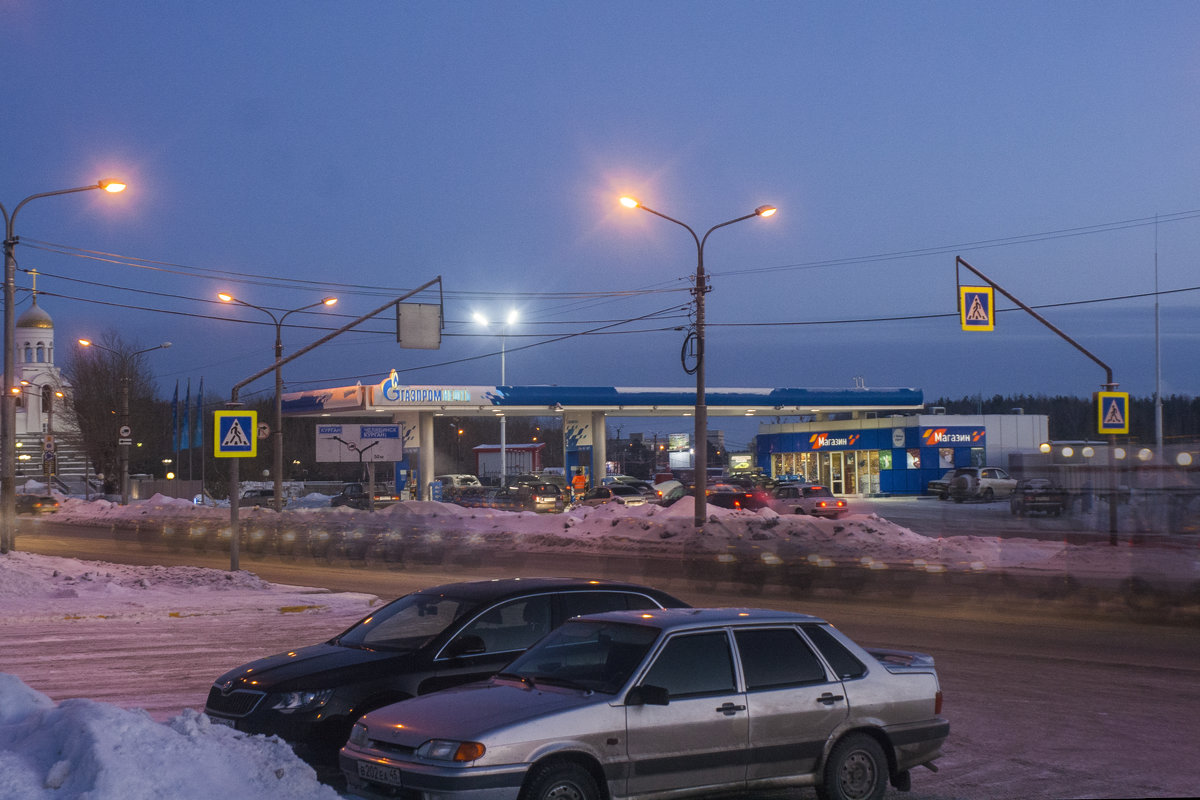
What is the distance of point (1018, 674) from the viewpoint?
39.4 feet

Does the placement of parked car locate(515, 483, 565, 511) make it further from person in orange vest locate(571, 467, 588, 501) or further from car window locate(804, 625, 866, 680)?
car window locate(804, 625, 866, 680)

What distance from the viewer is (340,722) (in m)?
7.71

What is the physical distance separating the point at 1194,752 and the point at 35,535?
46.3m

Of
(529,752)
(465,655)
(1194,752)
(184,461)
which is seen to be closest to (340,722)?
(465,655)

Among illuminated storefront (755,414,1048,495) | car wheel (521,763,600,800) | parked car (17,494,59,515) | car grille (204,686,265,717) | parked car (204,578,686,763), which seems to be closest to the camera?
car wheel (521,763,600,800)

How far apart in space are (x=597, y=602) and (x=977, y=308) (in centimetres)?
2022

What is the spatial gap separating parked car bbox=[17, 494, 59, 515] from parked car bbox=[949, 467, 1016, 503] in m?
47.3

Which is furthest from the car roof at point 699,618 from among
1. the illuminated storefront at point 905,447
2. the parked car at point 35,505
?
the parked car at point 35,505

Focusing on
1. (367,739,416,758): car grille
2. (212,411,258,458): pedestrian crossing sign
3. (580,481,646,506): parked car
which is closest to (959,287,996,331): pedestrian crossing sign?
(212,411,258,458): pedestrian crossing sign

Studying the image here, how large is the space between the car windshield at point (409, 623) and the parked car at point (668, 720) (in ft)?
4.93

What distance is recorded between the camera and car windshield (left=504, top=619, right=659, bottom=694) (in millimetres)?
6480

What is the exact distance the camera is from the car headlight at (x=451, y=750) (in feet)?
18.7

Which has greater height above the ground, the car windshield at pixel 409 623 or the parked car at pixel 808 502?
the car windshield at pixel 409 623

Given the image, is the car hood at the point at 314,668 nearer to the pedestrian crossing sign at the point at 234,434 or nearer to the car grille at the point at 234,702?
the car grille at the point at 234,702
